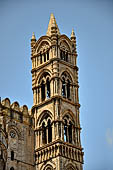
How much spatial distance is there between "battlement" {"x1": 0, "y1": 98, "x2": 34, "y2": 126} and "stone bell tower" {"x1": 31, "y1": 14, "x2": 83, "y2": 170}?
112cm

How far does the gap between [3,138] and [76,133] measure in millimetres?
8344

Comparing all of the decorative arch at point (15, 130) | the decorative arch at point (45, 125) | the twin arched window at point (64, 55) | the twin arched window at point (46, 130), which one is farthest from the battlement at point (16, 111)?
the twin arched window at point (64, 55)

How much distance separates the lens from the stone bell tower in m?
54.0

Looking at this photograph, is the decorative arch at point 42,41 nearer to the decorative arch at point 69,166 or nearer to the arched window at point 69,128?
Result: the arched window at point 69,128

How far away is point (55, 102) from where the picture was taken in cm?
5588

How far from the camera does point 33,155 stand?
55219 mm

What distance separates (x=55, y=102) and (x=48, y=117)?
1.81m

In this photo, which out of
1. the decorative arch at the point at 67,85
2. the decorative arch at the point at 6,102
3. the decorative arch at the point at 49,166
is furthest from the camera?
the decorative arch at the point at 67,85

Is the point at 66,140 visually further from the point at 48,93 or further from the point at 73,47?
the point at 73,47

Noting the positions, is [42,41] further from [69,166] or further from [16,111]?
[69,166]

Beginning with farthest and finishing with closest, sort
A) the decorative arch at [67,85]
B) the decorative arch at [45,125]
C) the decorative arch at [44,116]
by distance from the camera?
the decorative arch at [67,85]
the decorative arch at [44,116]
the decorative arch at [45,125]

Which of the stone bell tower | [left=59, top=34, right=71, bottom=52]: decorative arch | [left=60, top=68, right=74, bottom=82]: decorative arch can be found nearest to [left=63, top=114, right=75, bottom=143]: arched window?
the stone bell tower

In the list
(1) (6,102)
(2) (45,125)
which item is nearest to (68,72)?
(2) (45,125)

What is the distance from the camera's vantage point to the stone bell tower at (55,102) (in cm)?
5403
